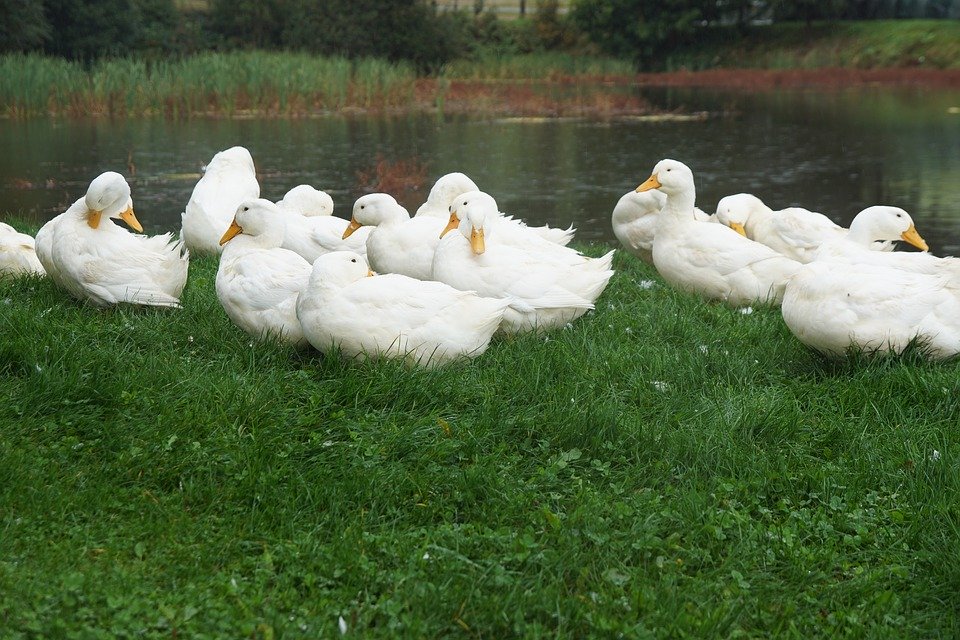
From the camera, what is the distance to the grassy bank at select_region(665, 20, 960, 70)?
116 ft

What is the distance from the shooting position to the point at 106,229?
6.07 metres

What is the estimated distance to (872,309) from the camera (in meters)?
4.94

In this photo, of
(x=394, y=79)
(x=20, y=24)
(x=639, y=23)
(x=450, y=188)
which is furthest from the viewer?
(x=639, y=23)

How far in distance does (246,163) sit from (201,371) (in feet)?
13.5

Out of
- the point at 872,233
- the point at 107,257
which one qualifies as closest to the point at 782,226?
the point at 872,233

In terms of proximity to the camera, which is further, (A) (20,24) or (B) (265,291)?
(A) (20,24)

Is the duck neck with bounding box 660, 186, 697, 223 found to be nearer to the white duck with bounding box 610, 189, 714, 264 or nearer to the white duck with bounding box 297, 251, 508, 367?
the white duck with bounding box 610, 189, 714, 264

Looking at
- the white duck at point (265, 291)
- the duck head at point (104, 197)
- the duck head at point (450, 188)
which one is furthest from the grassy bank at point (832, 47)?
the white duck at point (265, 291)

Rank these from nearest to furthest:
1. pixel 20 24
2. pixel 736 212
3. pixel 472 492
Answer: pixel 472 492 → pixel 736 212 → pixel 20 24

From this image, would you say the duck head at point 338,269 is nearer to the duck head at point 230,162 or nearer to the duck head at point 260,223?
the duck head at point 260,223

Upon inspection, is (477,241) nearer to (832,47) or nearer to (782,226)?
(782,226)

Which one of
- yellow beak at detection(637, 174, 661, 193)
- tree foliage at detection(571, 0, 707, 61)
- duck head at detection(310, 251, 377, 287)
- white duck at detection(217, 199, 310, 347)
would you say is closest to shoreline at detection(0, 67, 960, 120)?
tree foliage at detection(571, 0, 707, 61)

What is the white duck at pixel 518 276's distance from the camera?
5648 millimetres

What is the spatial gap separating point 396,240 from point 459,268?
3.35 feet
